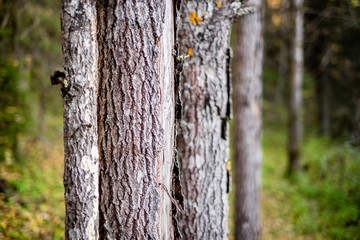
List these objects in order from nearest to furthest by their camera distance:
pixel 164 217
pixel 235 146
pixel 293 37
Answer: pixel 164 217
pixel 235 146
pixel 293 37

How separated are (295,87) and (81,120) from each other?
818 cm

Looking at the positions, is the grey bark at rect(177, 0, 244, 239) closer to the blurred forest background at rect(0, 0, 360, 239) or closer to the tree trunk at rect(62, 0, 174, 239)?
the tree trunk at rect(62, 0, 174, 239)

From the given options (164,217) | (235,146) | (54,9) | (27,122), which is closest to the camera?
(164,217)

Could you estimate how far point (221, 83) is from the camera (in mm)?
2510

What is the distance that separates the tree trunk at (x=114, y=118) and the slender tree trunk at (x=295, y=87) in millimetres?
7435

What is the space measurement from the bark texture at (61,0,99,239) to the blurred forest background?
2002 mm

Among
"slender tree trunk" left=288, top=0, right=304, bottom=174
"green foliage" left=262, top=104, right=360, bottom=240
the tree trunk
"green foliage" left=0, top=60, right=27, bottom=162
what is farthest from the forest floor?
the tree trunk

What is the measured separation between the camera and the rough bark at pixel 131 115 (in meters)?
1.86

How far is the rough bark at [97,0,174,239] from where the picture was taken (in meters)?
1.86

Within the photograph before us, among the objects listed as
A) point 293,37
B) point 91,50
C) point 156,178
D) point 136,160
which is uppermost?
point 293,37

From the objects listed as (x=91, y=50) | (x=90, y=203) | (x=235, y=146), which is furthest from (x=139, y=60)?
(x=235, y=146)

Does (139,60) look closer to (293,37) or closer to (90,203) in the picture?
(90,203)

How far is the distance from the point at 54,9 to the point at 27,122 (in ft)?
12.2

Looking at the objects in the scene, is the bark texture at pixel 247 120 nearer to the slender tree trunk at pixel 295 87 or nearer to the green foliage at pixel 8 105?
the slender tree trunk at pixel 295 87
